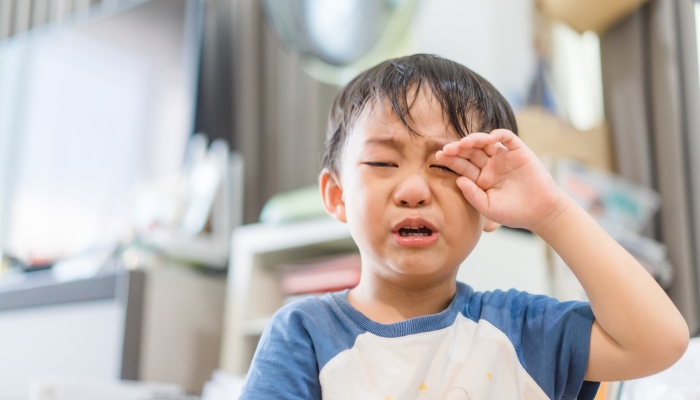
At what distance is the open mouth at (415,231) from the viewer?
687 millimetres

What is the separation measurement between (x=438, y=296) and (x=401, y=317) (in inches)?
1.9

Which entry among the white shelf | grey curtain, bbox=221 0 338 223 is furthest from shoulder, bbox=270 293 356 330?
grey curtain, bbox=221 0 338 223

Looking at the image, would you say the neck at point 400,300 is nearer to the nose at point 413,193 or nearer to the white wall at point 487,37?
the nose at point 413,193

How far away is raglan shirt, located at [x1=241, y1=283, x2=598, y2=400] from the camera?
66 cm

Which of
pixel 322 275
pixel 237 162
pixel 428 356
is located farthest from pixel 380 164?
pixel 237 162

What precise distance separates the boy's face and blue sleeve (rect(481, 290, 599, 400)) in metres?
0.09

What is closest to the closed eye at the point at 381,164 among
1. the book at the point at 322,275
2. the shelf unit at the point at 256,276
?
the book at the point at 322,275

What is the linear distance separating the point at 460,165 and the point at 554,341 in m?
0.20

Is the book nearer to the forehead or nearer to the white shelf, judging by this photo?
the white shelf

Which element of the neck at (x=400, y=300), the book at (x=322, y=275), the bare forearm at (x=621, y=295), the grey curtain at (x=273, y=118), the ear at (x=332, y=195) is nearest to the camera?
the bare forearm at (x=621, y=295)

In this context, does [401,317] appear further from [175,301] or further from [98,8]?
Answer: [98,8]

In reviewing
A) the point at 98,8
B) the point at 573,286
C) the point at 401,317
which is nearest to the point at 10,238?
the point at 98,8

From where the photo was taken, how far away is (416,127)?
0.70m

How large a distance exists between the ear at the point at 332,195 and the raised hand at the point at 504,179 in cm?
20
